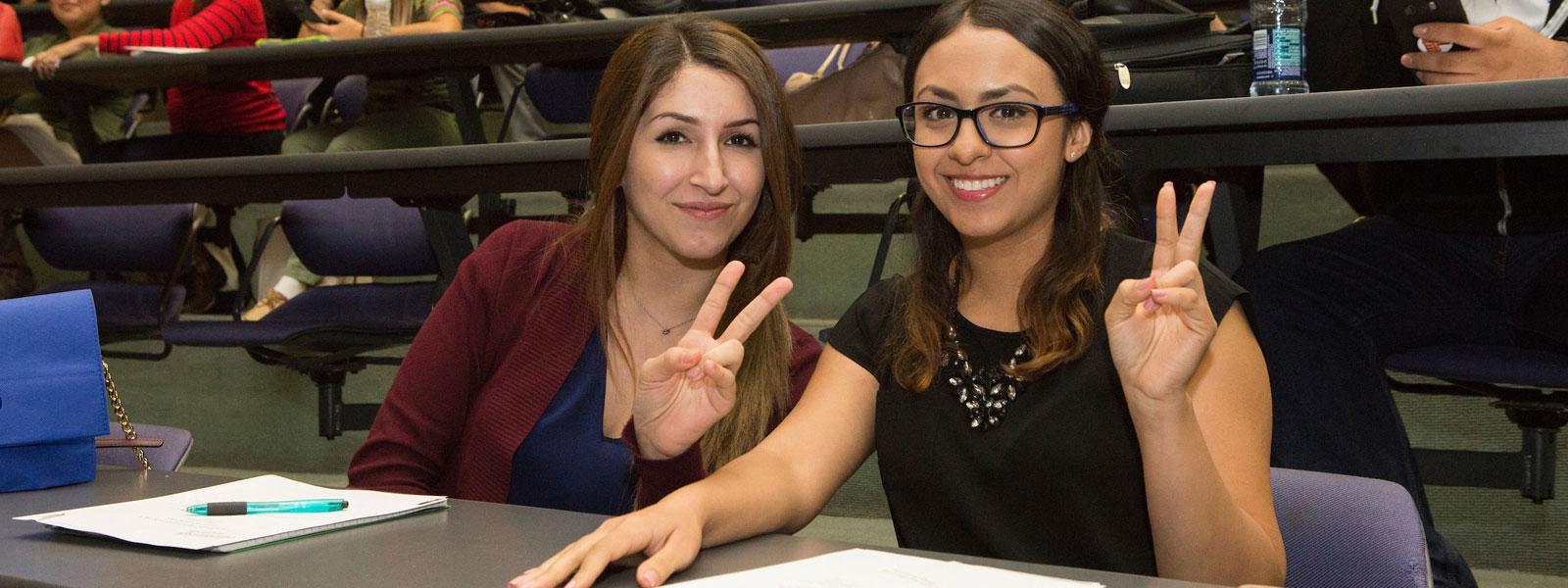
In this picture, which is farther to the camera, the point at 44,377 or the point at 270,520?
the point at 44,377

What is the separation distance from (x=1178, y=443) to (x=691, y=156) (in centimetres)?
69

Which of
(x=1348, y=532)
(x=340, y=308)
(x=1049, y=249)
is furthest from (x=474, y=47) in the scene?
(x=1348, y=532)

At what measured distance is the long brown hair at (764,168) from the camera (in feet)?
4.88

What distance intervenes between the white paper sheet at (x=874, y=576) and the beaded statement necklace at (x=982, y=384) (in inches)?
16.9

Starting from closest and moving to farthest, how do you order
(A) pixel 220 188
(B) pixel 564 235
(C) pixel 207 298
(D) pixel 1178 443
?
(D) pixel 1178 443
(B) pixel 564 235
(A) pixel 220 188
(C) pixel 207 298

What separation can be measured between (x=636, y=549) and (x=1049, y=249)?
66 cm

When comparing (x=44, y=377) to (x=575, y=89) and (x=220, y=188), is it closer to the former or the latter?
(x=220, y=188)

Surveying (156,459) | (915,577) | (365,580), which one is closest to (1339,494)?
(915,577)

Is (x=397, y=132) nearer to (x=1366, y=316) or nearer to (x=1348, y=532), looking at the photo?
(x=1366, y=316)

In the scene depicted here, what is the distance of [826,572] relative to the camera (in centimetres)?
80

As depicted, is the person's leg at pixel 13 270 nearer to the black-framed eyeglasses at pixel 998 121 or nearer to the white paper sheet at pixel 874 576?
the black-framed eyeglasses at pixel 998 121

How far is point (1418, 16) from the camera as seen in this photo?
1854 mm

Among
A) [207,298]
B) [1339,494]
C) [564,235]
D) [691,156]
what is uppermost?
[691,156]

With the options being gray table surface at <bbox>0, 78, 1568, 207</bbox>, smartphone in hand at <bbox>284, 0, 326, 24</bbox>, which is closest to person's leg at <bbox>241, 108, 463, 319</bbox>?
smartphone in hand at <bbox>284, 0, 326, 24</bbox>
